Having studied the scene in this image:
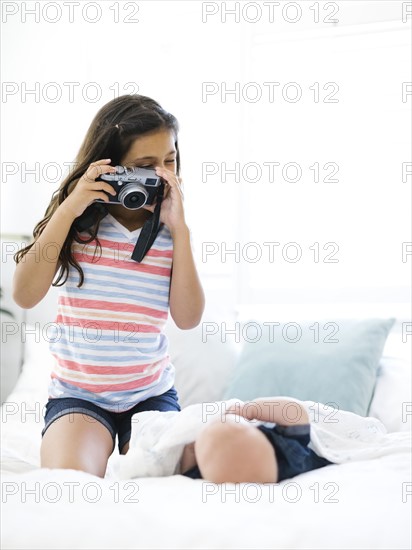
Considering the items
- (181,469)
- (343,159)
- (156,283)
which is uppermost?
(343,159)

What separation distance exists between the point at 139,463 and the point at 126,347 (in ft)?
1.15

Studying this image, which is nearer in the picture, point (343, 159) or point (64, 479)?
point (64, 479)

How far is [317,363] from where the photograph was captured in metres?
2.08

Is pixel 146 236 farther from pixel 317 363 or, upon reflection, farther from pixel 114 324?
pixel 317 363

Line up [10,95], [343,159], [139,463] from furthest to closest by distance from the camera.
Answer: [10,95] < [343,159] < [139,463]

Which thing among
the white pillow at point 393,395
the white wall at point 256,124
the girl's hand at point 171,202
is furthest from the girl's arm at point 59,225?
the white wall at point 256,124

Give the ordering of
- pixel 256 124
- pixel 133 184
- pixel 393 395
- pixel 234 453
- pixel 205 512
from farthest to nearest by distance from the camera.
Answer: pixel 256 124
pixel 393 395
pixel 133 184
pixel 234 453
pixel 205 512

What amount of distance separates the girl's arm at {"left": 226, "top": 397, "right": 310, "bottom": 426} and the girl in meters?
0.28

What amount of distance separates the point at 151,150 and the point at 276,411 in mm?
599

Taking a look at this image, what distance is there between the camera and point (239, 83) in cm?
296

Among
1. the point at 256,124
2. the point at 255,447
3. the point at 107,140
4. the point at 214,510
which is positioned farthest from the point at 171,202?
the point at 256,124

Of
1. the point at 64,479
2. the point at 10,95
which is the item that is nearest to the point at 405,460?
the point at 64,479

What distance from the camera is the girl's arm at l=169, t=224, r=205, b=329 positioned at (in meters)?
1.47

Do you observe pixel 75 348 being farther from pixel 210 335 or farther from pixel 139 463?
pixel 210 335
